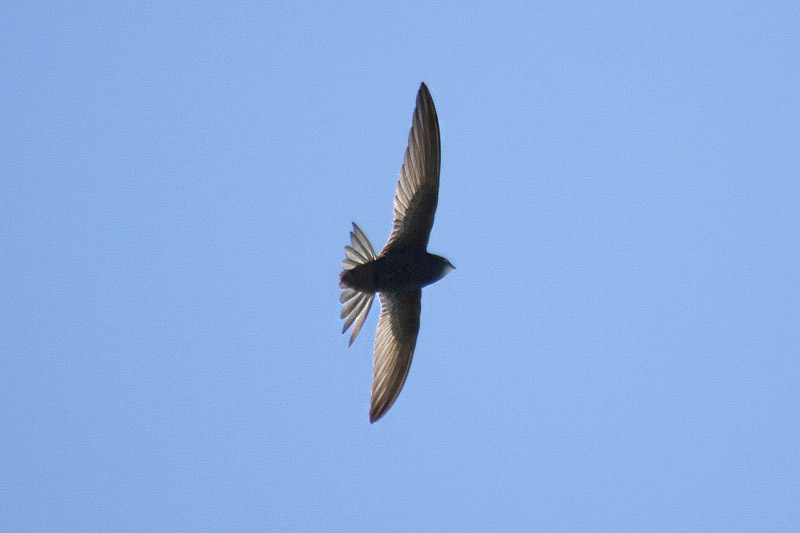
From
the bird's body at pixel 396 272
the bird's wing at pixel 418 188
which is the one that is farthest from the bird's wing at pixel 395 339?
the bird's wing at pixel 418 188

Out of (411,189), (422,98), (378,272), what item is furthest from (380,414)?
(422,98)

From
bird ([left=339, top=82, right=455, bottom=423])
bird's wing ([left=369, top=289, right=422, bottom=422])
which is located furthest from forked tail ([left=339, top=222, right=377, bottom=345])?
bird's wing ([left=369, top=289, right=422, bottom=422])

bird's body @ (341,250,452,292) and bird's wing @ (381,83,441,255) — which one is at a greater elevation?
bird's wing @ (381,83,441,255)

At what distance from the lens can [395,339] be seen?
9.37 metres

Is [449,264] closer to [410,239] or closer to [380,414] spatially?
[410,239]

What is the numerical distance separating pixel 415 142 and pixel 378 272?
106cm

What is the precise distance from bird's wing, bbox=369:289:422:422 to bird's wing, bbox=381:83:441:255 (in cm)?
59

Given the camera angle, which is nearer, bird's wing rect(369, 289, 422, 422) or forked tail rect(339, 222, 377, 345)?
forked tail rect(339, 222, 377, 345)

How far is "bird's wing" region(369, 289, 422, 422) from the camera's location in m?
9.23

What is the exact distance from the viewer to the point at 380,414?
902 centimetres

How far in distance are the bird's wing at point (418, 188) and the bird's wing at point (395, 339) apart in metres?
0.59

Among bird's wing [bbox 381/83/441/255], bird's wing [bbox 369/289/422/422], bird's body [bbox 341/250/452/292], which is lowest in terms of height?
bird's wing [bbox 369/289/422/422]

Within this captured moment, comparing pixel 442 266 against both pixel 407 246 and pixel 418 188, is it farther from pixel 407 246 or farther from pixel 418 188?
pixel 418 188

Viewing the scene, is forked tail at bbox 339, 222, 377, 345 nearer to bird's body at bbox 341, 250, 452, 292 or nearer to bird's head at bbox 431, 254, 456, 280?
bird's body at bbox 341, 250, 452, 292
